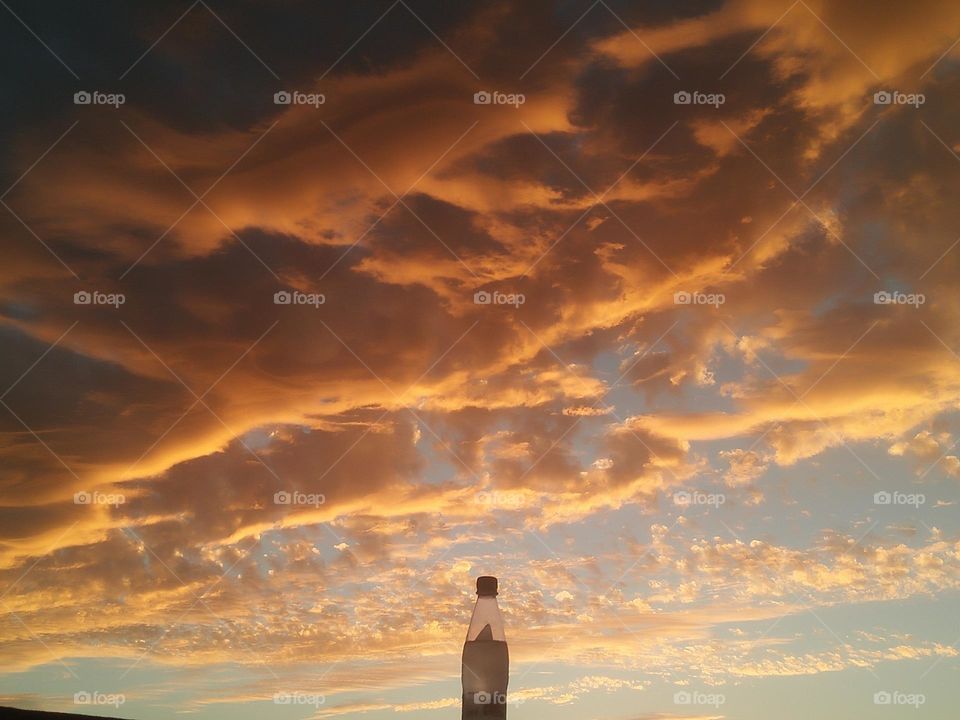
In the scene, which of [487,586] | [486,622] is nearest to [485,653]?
[486,622]

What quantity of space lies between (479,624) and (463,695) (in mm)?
435

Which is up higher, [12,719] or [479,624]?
[479,624]

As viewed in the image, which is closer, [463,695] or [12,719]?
[12,719]

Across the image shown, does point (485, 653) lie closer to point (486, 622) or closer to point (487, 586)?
point (486, 622)

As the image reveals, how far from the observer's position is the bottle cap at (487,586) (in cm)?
359

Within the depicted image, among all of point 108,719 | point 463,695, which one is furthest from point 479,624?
point 108,719

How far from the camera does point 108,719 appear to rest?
2.55 metres

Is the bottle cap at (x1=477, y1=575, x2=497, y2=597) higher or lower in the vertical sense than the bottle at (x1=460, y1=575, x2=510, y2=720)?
higher

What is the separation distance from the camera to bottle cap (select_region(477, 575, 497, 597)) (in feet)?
11.8

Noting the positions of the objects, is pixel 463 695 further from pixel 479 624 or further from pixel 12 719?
pixel 12 719

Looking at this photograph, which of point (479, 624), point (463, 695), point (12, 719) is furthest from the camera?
point (479, 624)

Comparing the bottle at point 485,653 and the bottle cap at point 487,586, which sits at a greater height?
the bottle cap at point 487,586

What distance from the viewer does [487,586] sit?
3617 mm

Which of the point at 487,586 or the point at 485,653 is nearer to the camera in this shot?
the point at 487,586
